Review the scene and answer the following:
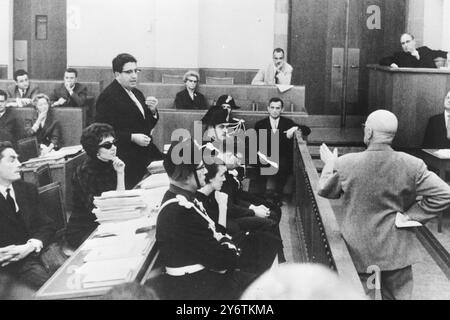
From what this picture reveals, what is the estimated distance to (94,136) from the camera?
4441mm

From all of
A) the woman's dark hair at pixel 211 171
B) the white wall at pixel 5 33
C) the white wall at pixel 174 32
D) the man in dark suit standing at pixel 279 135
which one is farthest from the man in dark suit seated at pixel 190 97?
the woman's dark hair at pixel 211 171

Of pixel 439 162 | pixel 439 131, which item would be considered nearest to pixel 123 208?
pixel 439 162

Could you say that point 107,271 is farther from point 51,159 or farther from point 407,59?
point 407,59

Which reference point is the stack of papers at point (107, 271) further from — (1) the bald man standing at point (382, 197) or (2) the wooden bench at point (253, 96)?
(2) the wooden bench at point (253, 96)

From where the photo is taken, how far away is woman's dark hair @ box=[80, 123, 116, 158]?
4.43 metres

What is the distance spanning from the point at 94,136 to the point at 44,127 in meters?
3.26

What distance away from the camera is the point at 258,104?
29.1ft

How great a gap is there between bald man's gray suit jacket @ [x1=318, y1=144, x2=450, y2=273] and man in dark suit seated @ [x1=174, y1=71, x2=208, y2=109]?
515cm

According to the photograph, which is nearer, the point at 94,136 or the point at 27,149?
the point at 94,136

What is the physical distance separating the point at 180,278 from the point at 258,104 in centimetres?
572

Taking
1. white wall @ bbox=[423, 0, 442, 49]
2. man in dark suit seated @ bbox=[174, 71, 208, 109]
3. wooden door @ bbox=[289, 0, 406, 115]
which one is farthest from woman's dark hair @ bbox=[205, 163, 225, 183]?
white wall @ bbox=[423, 0, 442, 49]

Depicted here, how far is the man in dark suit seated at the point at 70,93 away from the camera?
9188 mm
